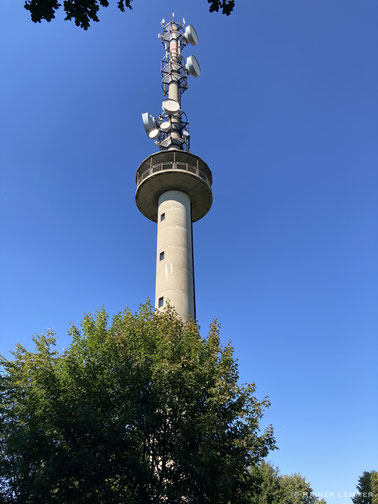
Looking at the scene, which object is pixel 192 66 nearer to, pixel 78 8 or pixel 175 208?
pixel 175 208

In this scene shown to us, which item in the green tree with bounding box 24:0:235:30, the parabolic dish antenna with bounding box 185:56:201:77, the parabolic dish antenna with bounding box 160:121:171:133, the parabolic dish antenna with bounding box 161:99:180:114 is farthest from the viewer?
the parabolic dish antenna with bounding box 185:56:201:77

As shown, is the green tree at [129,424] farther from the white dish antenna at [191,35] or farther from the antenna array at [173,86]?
the white dish antenna at [191,35]

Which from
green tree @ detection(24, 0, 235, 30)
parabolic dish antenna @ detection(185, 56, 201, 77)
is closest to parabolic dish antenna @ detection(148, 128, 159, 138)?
parabolic dish antenna @ detection(185, 56, 201, 77)

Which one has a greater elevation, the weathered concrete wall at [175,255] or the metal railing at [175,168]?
the metal railing at [175,168]

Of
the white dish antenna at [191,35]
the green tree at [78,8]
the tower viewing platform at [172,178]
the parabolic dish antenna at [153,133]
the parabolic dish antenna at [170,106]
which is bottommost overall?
the green tree at [78,8]

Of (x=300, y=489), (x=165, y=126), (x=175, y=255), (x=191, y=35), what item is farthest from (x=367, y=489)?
(x=191, y=35)

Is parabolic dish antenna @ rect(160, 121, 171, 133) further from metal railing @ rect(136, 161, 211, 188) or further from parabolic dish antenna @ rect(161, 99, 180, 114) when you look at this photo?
metal railing @ rect(136, 161, 211, 188)

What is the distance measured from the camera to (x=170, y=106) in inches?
1474

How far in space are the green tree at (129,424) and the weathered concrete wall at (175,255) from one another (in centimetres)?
1001

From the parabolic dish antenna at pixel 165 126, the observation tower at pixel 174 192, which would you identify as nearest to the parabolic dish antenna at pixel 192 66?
the observation tower at pixel 174 192

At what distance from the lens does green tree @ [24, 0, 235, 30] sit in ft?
22.6

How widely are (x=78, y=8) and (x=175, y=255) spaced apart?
23.3 m

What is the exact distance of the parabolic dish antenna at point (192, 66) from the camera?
138ft

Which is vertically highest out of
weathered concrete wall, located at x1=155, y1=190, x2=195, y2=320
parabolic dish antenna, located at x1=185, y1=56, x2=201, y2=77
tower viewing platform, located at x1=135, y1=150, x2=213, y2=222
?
parabolic dish antenna, located at x1=185, y1=56, x2=201, y2=77
